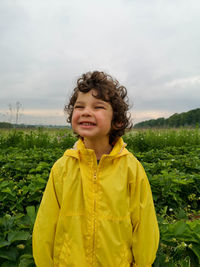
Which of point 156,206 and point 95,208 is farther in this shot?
point 156,206

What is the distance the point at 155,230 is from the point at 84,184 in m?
0.50

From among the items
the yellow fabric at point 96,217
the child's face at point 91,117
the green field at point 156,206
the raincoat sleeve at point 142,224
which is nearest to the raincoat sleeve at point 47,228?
the yellow fabric at point 96,217

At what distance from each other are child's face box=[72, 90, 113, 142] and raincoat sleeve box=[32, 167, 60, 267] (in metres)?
0.33

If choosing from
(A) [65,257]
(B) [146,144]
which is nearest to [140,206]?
(A) [65,257]

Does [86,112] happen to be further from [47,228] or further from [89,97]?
[47,228]

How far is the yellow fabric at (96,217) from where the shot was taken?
1.28 metres

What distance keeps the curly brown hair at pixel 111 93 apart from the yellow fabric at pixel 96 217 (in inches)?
9.1

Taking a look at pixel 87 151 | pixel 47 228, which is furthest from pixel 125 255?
pixel 87 151

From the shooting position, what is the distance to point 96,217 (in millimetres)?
1297

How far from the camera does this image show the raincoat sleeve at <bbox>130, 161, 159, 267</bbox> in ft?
4.30

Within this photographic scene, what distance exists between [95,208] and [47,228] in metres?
0.30

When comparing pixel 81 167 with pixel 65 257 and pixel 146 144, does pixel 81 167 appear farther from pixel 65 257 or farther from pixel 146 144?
pixel 146 144

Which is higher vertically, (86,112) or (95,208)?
(86,112)

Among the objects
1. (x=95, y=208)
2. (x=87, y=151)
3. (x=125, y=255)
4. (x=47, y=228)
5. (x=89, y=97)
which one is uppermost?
(x=89, y=97)
